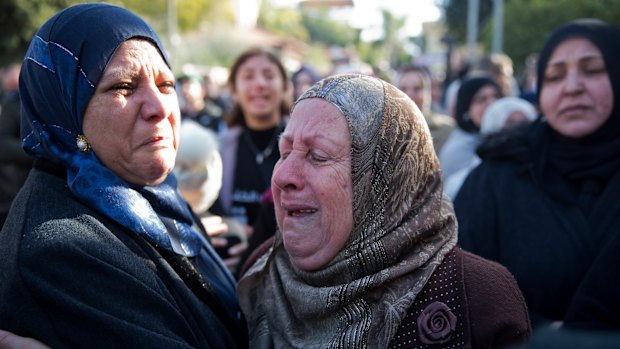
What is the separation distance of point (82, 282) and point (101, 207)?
0.27m

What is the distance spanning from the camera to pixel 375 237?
212cm

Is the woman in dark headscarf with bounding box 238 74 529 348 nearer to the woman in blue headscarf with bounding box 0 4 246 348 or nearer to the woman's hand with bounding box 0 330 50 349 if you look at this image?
the woman in blue headscarf with bounding box 0 4 246 348

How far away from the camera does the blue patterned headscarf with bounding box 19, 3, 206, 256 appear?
6.86ft

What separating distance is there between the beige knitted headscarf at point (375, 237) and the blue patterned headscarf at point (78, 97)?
55cm

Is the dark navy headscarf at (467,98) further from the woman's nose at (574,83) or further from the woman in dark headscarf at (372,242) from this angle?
the woman in dark headscarf at (372,242)

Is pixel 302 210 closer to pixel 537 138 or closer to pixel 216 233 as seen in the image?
pixel 216 233

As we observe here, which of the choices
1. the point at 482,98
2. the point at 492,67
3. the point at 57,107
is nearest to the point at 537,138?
the point at 57,107

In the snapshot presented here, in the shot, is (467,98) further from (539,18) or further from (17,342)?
(539,18)

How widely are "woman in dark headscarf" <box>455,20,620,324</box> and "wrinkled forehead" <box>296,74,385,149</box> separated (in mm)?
1225

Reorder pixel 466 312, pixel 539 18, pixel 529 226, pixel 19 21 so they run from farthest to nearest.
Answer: pixel 539 18
pixel 19 21
pixel 529 226
pixel 466 312

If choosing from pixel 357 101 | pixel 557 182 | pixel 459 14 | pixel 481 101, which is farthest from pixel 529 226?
pixel 459 14

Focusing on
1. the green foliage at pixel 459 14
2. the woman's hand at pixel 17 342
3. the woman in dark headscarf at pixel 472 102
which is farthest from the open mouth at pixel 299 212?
the green foliage at pixel 459 14

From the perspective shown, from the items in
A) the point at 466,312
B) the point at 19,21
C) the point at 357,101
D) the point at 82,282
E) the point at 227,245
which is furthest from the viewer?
the point at 19,21

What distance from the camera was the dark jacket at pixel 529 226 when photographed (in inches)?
111
